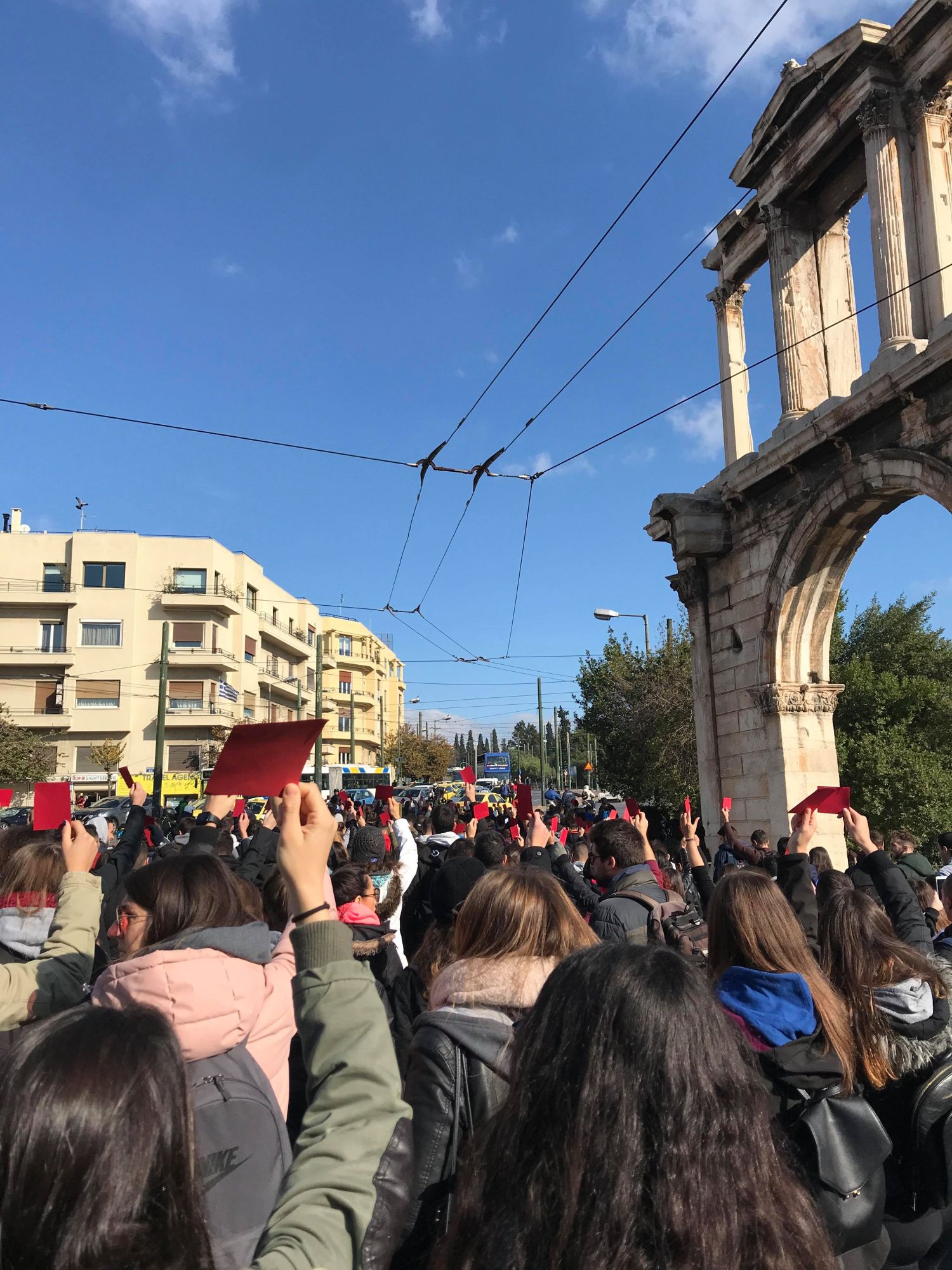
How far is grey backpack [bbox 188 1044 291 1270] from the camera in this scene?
5.79ft

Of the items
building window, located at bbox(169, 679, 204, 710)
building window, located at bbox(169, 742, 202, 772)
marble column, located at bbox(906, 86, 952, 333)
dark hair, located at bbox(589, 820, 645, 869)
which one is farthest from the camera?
building window, located at bbox(169, 679, 204, 710)

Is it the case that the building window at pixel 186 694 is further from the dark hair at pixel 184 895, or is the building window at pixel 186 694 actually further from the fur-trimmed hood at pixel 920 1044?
Answer: the fur-trimmed hood at pixel 920 1044

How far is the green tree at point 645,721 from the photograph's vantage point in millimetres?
25547

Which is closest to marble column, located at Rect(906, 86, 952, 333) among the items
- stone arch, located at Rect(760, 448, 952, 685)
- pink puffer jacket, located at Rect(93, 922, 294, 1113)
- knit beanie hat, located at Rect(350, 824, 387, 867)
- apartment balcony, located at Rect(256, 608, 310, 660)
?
stone arch, located at Rect(760, 448, 952, 685)

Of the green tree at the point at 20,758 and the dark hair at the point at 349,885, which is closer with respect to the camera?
the dark hair at the point at 349,885

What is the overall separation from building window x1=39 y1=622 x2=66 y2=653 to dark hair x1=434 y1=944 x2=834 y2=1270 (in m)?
52.2

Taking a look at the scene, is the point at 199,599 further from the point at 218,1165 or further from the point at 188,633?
the point at 218,1165

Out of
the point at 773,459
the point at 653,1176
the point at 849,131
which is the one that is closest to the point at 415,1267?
the point at 653,1176

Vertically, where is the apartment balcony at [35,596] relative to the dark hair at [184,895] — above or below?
above

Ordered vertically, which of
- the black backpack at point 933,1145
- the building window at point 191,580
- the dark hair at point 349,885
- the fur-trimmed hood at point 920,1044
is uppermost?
the building window at point 191,580

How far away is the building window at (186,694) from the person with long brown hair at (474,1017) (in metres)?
48.9

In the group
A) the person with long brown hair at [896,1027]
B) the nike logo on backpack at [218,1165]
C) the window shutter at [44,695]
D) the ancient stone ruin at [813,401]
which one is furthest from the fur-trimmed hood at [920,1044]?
the window shutter at [44,695]

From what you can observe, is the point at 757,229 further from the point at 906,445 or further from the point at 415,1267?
the point at 415,1267

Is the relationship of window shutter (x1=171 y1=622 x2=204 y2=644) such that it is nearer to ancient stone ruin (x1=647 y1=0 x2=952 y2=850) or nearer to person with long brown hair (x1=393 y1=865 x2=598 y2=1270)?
ancient stone ruin (x1=647 y1=0 x2=952 y2=850)
